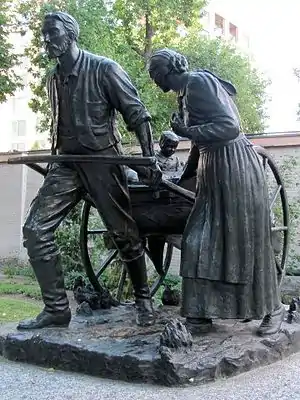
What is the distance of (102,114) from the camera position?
399cm

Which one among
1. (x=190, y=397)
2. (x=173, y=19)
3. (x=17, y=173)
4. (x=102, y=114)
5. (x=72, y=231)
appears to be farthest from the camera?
(x=173, y=19)

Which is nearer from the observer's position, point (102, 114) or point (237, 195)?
point (237, 195)

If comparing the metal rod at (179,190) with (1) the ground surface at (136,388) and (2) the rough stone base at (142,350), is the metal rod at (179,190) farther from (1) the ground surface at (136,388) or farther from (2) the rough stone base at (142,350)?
(1) the ground surface at (136,388)

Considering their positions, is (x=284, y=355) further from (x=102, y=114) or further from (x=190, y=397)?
(x=102, y=114)

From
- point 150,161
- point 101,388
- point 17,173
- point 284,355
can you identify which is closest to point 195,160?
point 150,161

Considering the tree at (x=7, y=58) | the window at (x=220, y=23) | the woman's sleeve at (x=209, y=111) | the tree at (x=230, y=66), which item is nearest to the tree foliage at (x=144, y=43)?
the tree at (x=230, y=66)

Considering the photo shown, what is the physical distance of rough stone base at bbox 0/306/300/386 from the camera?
3.30 m

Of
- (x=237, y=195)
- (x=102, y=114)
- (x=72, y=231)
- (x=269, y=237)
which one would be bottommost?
(x=72, y=231)

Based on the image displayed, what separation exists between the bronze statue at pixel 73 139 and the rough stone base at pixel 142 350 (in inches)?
6.5

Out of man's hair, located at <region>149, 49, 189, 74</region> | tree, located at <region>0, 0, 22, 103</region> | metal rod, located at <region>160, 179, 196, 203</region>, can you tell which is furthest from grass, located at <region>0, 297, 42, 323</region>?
tree, located at <region>0, 0, 22, 103</region>

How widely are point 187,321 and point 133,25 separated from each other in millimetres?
12368

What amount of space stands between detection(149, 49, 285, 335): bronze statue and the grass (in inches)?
134

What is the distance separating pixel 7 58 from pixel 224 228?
10.3 metres

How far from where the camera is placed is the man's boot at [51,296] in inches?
156
